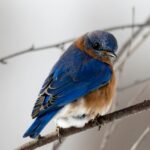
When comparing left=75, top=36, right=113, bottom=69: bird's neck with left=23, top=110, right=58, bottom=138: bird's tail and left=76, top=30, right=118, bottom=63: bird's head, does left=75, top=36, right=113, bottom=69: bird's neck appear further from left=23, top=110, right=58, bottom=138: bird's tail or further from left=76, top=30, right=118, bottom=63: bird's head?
left=23, top=110, right=58, bottom=138: bird's tail

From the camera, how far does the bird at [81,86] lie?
440 cm

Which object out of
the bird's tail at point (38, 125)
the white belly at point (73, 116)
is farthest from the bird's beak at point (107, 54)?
the bird's tail at point (38, 125)

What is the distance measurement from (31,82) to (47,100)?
4.57 m

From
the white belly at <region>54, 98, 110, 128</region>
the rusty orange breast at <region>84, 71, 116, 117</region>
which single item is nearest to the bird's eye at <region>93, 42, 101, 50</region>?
the rusty orange breast at <region>84, 71, 116, 117</region>

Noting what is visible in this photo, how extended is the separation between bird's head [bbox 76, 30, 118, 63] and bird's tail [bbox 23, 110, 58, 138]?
60cm

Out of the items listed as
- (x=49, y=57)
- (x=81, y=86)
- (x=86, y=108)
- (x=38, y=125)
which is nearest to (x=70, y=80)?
(x=81, y=86)

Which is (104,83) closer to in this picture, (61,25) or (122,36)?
(122,36)

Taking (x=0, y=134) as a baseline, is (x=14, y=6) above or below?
above

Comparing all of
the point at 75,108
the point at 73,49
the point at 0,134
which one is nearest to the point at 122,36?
the point at 0,134

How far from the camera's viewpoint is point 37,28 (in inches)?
396

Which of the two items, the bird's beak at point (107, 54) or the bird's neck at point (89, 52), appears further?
the bird's neck at point (89, 52)

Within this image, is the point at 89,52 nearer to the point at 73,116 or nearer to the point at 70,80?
the point at 70,80

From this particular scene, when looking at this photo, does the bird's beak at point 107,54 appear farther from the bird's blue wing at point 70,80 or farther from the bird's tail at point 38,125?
the bird's tail at point 38,125

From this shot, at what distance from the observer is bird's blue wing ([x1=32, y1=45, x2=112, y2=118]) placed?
4395 millimetres
